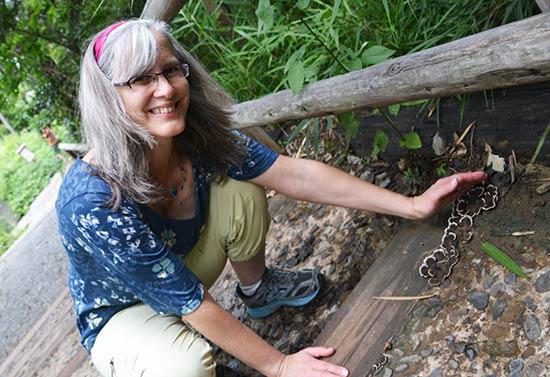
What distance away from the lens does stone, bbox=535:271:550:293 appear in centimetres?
147

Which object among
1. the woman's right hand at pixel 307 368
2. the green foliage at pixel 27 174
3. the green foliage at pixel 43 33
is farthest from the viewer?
the green foliage at pixel 27 174

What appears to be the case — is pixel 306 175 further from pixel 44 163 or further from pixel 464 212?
pixel 44 163

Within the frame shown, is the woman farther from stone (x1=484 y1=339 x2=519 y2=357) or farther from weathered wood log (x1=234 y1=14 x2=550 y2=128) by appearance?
stone (x1=484 y1=339 x2=519 y2=357)

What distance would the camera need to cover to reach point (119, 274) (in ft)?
5.17

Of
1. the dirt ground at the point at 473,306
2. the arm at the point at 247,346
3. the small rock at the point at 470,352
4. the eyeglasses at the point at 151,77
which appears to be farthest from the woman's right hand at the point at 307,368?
the eyeglasses at the point at 151,77

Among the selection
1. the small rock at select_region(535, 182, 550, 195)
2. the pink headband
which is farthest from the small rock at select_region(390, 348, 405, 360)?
the pink headband

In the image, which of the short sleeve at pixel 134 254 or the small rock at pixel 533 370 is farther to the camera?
the short sleeve at pixel 134 254

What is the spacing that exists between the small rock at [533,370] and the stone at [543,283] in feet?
0.72

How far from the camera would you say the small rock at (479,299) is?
1.54m

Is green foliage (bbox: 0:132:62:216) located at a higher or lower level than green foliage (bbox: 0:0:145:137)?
lower

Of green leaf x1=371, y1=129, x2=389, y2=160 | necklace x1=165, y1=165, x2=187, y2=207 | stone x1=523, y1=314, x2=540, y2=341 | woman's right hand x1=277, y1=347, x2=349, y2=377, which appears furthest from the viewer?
green leaf x1=371, y1=129, x2=389, y2=160

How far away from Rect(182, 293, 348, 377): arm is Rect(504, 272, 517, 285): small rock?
1.70 ft

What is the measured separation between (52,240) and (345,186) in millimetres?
5240

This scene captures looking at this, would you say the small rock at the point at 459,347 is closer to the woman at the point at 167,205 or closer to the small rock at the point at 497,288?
the small rock at the point at 497,288
